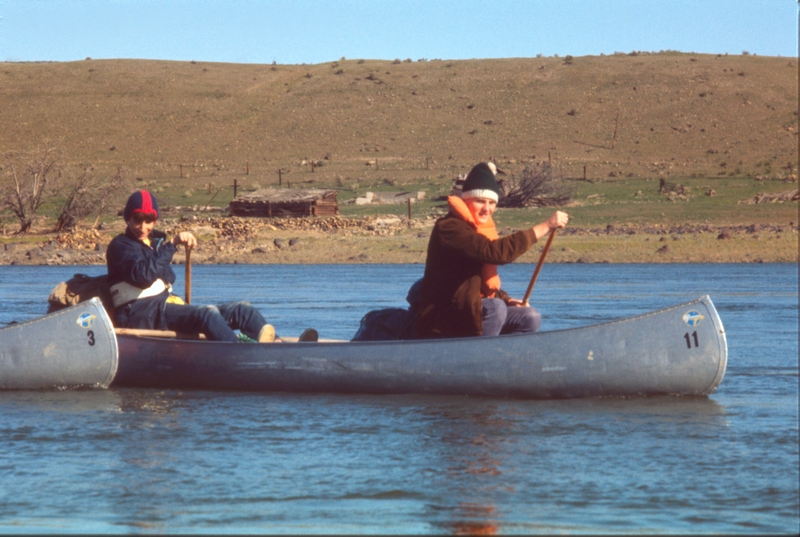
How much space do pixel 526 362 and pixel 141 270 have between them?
2.98 m

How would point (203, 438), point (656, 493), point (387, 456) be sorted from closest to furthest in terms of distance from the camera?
1. point (656, 493)
2. point (387, 456)
3. point (203, 438)

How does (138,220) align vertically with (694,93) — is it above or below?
below

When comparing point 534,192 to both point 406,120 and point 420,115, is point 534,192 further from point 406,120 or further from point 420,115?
point 420,115

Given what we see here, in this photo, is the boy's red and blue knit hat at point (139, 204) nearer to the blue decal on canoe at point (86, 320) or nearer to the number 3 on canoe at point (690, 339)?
the blue decal on canoe at point (86, 320)

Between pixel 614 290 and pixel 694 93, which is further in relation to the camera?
pixel 694 93

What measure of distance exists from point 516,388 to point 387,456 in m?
1.90

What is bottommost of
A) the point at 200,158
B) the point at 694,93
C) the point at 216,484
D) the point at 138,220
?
the point at 216,484

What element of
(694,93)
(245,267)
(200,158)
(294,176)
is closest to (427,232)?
(245,267)

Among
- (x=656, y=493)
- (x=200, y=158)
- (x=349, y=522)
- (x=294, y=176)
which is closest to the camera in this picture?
(x=349, y=522)

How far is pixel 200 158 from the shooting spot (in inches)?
2448

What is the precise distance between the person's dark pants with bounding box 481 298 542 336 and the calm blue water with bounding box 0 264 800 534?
0.57m

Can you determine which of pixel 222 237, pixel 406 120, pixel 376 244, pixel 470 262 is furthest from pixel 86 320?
pixel 406 120

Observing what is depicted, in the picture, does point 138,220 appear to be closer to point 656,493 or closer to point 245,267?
point 656,493

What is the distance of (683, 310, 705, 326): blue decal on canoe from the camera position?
8000 mm
